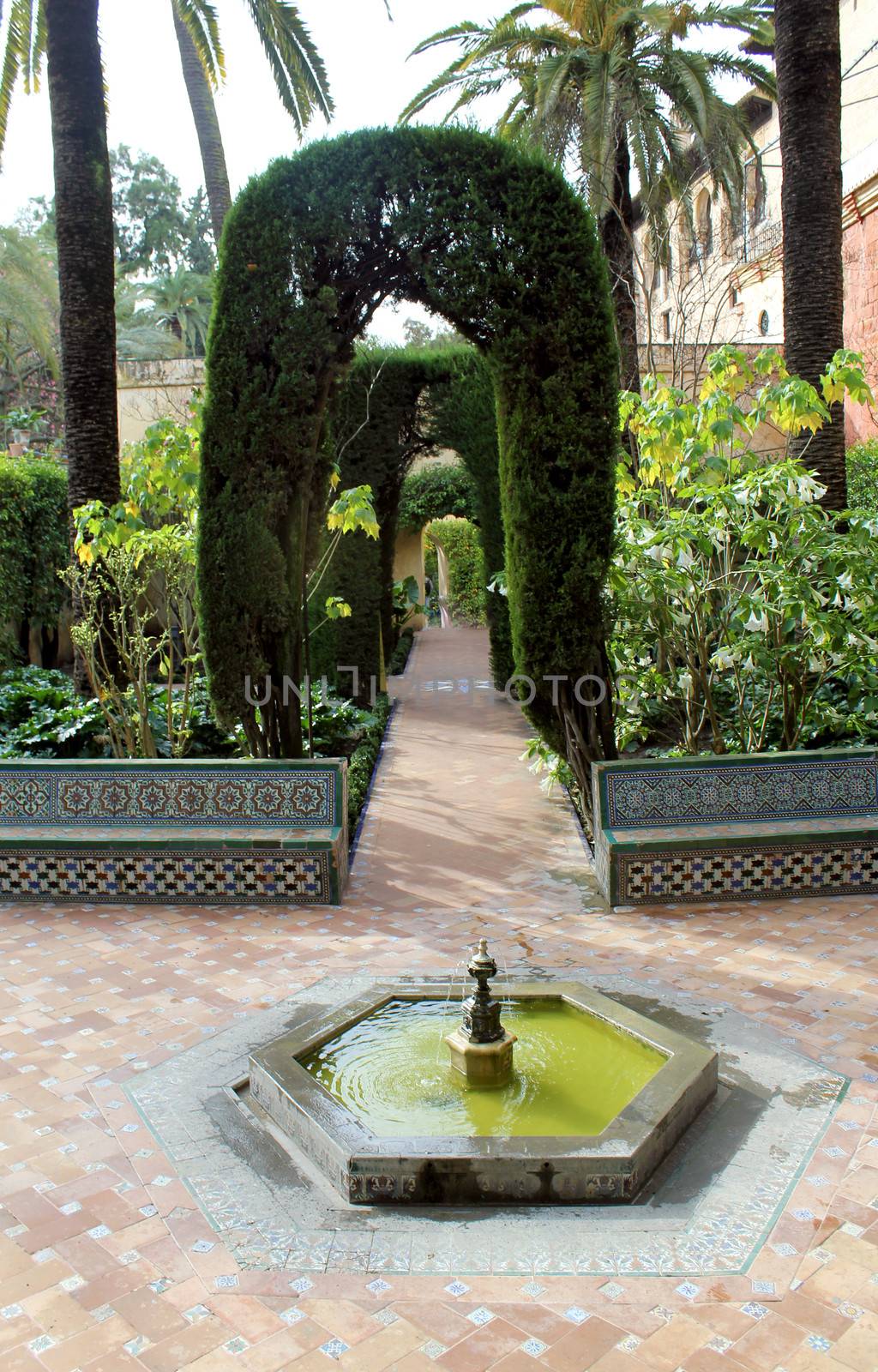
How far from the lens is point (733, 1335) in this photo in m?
2.23

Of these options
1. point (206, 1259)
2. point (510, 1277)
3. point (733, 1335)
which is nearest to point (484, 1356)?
point (510, 1277)

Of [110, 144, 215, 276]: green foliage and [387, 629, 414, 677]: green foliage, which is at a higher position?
[110, 144, 215, 276]: green foliage

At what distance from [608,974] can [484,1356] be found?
7.20ft

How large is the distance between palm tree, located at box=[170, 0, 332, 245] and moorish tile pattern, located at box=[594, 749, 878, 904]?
768 cm

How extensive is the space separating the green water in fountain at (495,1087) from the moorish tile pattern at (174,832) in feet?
5.92

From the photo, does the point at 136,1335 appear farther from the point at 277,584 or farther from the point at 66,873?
the point at 277,584

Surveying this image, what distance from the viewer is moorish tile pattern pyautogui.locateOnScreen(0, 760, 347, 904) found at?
5.46m

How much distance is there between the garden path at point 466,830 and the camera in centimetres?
552

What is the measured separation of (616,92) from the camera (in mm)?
11367

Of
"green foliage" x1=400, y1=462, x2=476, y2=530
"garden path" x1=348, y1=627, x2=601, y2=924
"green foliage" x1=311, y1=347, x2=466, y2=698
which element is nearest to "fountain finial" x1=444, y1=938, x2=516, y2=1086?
"garden path" x1=348, y1=627, x2=601, y2=924

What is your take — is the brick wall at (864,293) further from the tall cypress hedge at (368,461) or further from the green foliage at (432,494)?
the green foliage at (432,494)

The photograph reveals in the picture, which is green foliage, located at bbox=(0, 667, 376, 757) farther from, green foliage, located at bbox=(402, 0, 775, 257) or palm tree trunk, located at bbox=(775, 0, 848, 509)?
green foliage, located at bbox=(402, 0, 775, 257)

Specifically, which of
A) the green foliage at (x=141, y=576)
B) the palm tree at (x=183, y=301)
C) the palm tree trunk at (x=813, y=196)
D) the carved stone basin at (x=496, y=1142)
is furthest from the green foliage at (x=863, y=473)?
the palm tree at (x=183, y=301)

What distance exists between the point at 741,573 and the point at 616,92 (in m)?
8.17
